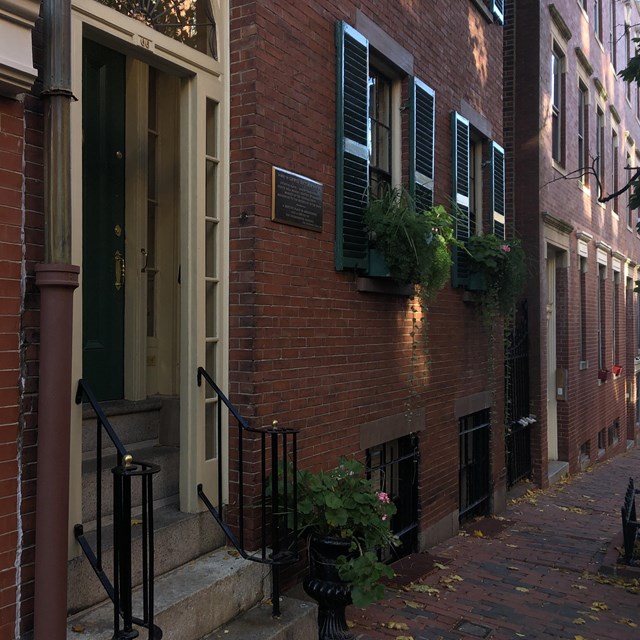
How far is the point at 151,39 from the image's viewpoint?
3990 mm

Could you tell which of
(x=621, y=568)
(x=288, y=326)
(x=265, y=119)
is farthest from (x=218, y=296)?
(x=621, y=568)

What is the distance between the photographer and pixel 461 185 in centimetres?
764

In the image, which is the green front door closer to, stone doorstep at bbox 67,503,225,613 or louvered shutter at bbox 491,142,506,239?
stone doorstep at bbox 67,503,225,613

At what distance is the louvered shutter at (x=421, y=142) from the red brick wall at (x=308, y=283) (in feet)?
0.88

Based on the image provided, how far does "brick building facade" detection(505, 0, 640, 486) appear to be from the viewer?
436 inches

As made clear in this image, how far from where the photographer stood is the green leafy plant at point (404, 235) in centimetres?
550

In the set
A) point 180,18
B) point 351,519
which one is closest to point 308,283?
point 351,519

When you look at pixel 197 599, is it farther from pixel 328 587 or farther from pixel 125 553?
pixel 328 587

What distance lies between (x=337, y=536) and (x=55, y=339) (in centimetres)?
214

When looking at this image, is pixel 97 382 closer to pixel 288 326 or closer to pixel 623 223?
pixel 288 326

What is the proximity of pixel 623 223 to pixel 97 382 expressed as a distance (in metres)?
17.8

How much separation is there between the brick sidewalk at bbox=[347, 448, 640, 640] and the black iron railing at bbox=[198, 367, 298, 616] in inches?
37.4

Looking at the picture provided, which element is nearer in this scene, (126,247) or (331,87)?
(126,247)

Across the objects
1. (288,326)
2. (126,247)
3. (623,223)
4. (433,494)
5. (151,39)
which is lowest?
(433,494)
